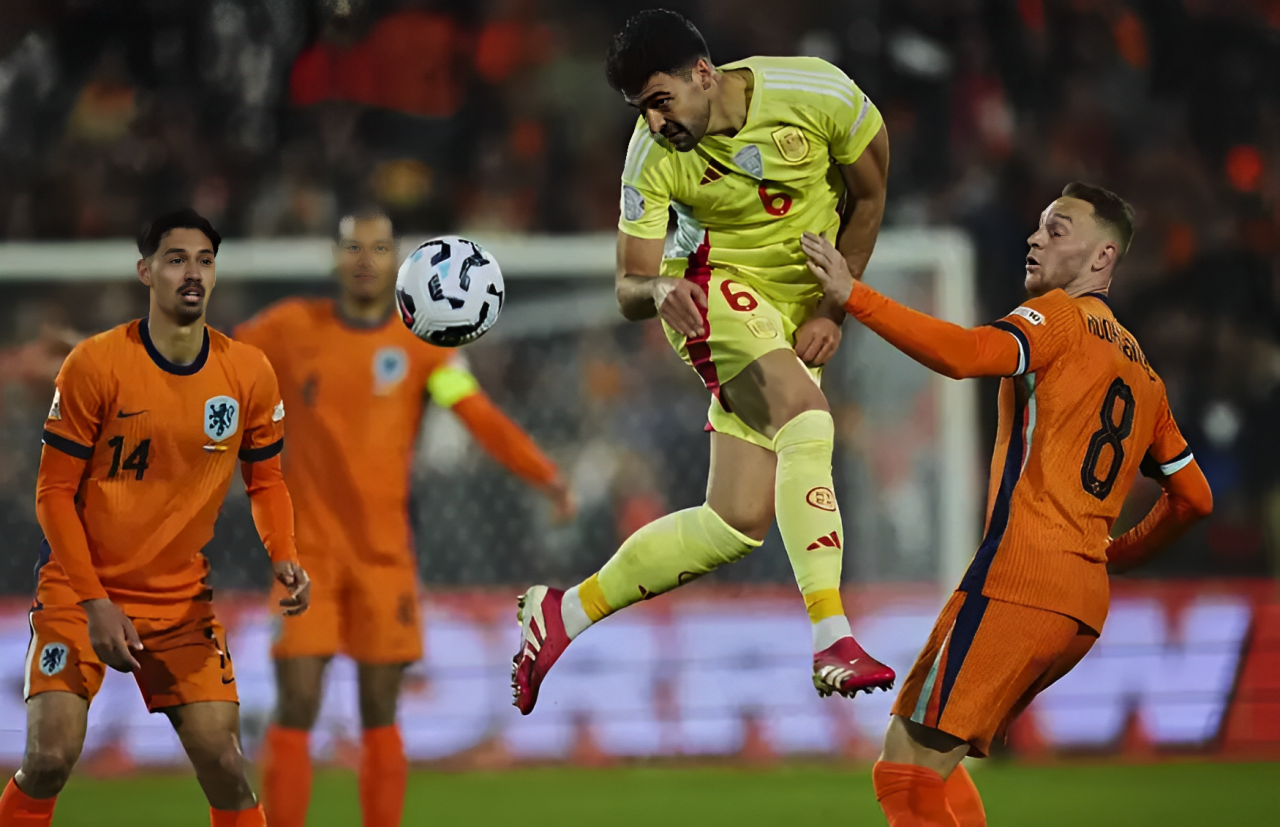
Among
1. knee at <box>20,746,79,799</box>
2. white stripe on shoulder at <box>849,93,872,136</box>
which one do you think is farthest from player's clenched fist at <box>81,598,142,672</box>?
white stripe on shoulder at <box>849,93,872,136</box>

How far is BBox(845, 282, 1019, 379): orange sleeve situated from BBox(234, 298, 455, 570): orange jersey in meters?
1.96

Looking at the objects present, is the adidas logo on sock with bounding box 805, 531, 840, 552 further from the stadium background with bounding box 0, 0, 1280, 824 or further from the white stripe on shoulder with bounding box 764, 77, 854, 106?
the stadium background with bounding box 0, 0, 1280, 824

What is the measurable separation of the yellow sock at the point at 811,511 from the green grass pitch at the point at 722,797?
2540 mm

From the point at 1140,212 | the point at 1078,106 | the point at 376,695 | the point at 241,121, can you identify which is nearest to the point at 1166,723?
the point at 1140,212

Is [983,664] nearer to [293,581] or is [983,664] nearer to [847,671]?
[847,671]

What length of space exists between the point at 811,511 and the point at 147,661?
5.79 feet

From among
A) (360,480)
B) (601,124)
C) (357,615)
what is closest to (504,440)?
(360,480)

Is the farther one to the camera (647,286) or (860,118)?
(860,118)

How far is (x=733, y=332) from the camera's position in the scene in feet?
13.0

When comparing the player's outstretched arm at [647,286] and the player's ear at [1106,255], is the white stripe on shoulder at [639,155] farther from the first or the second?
the player's ear at [1106,255]

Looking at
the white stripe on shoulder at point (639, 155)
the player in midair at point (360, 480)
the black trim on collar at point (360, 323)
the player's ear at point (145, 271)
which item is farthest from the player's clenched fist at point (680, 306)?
the black trim on collar at point (360, 323)

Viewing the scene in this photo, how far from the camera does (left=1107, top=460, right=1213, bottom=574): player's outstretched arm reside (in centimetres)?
414

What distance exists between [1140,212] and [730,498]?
5.90 m

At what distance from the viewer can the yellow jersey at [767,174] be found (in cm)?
396
